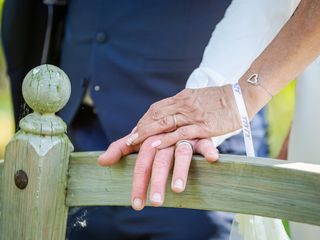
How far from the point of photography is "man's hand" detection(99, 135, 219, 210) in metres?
0.94

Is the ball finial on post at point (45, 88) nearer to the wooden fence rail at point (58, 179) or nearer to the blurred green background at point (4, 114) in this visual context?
the wooden fence rail at point (58, 179)

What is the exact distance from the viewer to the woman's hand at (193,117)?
1.05 meters

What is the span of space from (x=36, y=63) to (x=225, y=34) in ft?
3.13

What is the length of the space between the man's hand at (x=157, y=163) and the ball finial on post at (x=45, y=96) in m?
0.10

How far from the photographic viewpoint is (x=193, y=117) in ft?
3.54

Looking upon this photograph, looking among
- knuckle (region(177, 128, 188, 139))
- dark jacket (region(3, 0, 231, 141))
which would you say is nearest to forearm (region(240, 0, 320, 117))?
knuckle (region(177, 128, 188, 139))

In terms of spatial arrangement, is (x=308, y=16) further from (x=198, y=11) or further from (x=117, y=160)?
(x=198, y=11)

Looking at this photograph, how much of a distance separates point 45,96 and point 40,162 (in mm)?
103

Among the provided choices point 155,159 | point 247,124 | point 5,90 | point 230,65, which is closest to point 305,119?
point 230,65

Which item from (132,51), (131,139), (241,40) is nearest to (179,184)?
(131,139)

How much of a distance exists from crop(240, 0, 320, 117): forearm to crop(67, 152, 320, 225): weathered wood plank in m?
0.19

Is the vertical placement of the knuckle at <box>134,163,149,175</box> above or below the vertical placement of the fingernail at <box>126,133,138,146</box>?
below

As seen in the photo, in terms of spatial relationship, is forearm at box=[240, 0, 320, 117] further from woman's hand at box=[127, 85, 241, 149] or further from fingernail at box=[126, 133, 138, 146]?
fingernail at box=[126, 133, 138, 146]

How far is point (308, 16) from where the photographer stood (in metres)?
1.07
